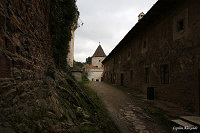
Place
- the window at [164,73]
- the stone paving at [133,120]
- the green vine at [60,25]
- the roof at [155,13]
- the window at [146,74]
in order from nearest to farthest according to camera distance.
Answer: the stone paving at [133,120] < the green vine at [60,25] < the roof at [155,13] < the window at [164,73] < the window at [146,74]

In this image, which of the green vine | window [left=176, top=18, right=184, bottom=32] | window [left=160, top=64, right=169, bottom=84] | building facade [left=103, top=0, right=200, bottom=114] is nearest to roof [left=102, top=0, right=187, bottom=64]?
building facade [left=103, top=0, right=200, bottom=114]

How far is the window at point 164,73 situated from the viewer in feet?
25.0

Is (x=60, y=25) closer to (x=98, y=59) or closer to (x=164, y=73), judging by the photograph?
(x=164, y=73)

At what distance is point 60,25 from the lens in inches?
196

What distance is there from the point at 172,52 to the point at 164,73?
1.45 metres

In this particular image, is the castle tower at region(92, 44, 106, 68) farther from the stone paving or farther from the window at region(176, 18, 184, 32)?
the stone paving

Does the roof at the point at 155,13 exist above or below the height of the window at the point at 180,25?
above

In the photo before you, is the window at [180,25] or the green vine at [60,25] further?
the window at [180,25]

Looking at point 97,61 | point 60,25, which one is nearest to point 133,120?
point 60,25

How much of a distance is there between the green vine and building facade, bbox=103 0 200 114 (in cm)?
536

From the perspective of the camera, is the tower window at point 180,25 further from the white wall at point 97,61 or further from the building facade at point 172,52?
the white wall at point 97,61

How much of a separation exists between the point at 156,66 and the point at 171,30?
2.51m

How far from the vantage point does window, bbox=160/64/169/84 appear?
762 centimetres

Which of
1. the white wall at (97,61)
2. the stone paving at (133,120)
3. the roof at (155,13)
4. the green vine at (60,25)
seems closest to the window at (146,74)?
the roof at (155,13)
